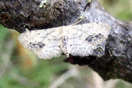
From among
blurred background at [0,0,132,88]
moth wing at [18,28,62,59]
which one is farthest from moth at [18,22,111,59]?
blurred background at [0,0,132,88]

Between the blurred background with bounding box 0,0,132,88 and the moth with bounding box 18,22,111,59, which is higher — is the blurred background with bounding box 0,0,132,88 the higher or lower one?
the higher one

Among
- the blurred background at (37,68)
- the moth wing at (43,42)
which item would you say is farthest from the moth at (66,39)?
the blurred background at (37,68)

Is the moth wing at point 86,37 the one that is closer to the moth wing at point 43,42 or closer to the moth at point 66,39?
the moth at point 66,39

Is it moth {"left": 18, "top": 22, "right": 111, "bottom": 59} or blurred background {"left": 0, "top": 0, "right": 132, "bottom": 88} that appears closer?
moth {"left": 18, "top": 22, "right": 111, "bottom": 59}

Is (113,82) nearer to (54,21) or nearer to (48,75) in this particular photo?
(48,75)

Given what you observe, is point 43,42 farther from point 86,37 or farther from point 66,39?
point 86,37

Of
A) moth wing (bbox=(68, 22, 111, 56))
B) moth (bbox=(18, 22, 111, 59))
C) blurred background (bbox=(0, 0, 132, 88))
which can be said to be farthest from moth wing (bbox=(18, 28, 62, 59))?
blurred background (bbox=(0, 0, 132, 88))

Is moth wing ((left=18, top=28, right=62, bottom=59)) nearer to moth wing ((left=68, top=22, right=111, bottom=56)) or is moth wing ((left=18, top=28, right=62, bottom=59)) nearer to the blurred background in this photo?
moth wing ((left=68, top=22, right=111, bottom=56))
